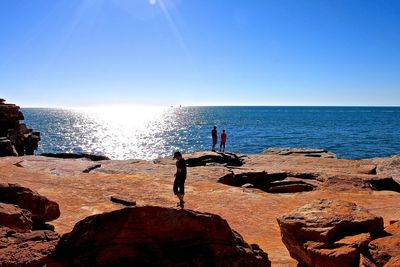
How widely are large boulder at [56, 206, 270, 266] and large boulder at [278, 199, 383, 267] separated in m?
1.98

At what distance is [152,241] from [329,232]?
13.2 ft

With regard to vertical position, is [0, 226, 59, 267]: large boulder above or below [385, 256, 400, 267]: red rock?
above

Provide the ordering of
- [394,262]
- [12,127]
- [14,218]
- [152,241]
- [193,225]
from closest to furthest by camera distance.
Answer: [152,241] < [193,225] < [394,262] < [14,218] < [12,127]

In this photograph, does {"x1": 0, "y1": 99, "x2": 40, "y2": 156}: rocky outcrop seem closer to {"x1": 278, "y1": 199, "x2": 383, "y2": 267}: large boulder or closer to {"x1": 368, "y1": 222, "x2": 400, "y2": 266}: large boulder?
{"x1": 278, "y1": 199, "x2": 383, "y2": 267}: large boulder

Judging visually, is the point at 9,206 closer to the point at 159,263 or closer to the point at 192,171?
the point at 159,263

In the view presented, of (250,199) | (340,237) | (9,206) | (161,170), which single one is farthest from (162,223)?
(161,170)

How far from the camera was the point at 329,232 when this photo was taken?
7.47 meters

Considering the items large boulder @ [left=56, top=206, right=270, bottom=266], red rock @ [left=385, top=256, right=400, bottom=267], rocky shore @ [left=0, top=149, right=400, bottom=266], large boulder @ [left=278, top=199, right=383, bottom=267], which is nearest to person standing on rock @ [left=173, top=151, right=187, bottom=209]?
rocky shore @ [left=0, top=149, right=400, bottom=266]

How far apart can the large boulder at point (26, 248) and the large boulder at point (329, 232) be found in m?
5.08

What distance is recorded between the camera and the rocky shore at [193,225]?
5379 millimetres

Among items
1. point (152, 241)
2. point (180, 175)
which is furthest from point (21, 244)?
point (180, 175)

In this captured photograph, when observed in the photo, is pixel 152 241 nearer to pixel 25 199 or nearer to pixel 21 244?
pixel 21 244

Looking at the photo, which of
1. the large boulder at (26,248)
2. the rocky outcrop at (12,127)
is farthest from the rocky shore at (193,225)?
the rocky outcrop at (12,127)

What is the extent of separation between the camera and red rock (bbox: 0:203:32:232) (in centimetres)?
652
